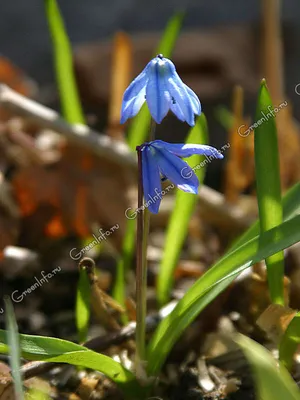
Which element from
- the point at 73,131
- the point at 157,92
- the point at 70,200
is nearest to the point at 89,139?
the point at 73,131

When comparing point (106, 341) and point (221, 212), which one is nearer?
point (106, 341)

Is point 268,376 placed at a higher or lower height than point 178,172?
lower

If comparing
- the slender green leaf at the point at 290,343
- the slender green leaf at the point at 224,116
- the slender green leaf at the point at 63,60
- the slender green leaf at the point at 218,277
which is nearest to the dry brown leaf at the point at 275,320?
the slender green leaf at the point at 290,343

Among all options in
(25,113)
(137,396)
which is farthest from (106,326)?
(25,113)

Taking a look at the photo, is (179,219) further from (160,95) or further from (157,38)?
(157,38)

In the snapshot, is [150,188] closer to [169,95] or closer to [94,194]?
[169,95]

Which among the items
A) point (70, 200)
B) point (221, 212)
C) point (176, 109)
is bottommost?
point (176, 109)
